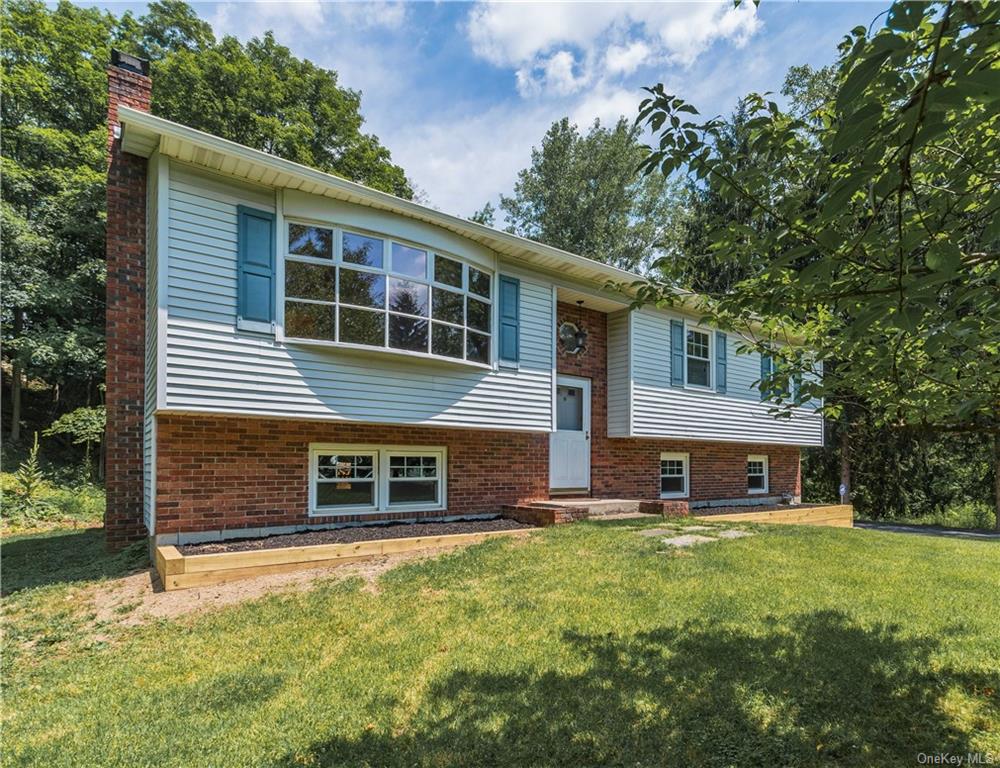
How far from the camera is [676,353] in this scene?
11867mm

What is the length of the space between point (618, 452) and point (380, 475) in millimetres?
5541

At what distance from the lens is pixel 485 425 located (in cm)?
883

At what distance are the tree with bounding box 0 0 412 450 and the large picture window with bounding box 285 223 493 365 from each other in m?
11.8

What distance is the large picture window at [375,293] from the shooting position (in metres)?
7.04

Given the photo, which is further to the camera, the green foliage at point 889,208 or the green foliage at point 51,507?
the green foliage at point 51,507

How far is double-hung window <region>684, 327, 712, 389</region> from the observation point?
1218 cm

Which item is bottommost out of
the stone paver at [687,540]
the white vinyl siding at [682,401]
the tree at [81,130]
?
the stone paver at [687,540]

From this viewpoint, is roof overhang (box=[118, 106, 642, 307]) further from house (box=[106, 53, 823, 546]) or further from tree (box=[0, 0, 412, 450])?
tree (box=[0, 0, 412, 450])

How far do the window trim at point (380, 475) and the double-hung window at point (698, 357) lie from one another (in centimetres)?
635

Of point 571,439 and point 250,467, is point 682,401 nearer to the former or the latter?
point 571,439

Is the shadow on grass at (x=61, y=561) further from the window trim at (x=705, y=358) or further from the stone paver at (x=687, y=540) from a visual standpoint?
the window trim at (x=705, y=358)

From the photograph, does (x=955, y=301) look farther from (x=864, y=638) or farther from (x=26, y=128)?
(x=26, y=128)

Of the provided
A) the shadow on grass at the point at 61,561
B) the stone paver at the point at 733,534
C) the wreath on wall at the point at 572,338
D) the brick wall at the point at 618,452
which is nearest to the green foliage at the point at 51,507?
the shadow on grass at the point at 61,561

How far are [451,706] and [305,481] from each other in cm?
529
